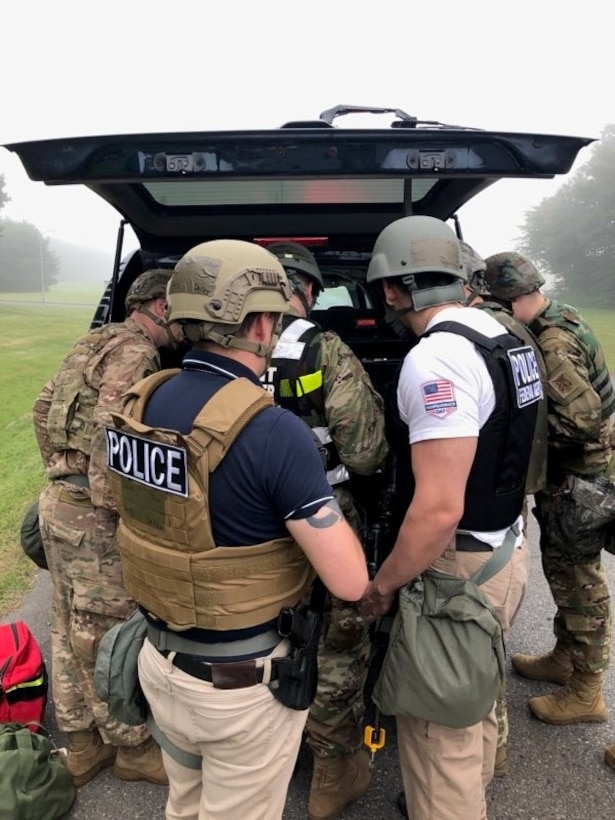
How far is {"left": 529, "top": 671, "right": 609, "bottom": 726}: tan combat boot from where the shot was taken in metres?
2.70

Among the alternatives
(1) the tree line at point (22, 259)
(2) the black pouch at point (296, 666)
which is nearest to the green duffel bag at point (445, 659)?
(2) the black pouch at point (296, 666)

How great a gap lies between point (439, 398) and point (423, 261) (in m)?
0.47

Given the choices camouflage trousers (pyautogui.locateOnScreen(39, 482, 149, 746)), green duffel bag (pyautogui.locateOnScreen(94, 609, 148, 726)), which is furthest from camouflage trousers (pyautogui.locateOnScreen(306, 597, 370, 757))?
green duffel bag (pyautogui.locateOnScreen(94, 609, 148, 726))

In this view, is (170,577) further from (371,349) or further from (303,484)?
(371,349)

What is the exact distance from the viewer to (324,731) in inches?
90.7

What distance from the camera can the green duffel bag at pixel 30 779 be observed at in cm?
205

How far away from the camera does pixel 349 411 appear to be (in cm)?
214

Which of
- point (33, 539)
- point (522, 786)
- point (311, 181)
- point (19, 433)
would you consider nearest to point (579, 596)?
point (522, 786)

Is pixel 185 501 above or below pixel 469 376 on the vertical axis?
below

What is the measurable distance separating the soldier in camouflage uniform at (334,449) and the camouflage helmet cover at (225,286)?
60 centimetres

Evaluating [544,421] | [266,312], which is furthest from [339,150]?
[544,421]

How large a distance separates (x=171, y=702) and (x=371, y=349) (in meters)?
2.41

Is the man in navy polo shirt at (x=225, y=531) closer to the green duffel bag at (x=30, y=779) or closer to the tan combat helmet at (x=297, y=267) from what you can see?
the tan combat helmet at (x=297, y=267)

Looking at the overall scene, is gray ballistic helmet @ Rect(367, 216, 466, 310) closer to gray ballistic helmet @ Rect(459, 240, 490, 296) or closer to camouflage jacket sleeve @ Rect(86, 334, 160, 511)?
gray ballistic helmet @ Rect(459, 240, 490, 296)
